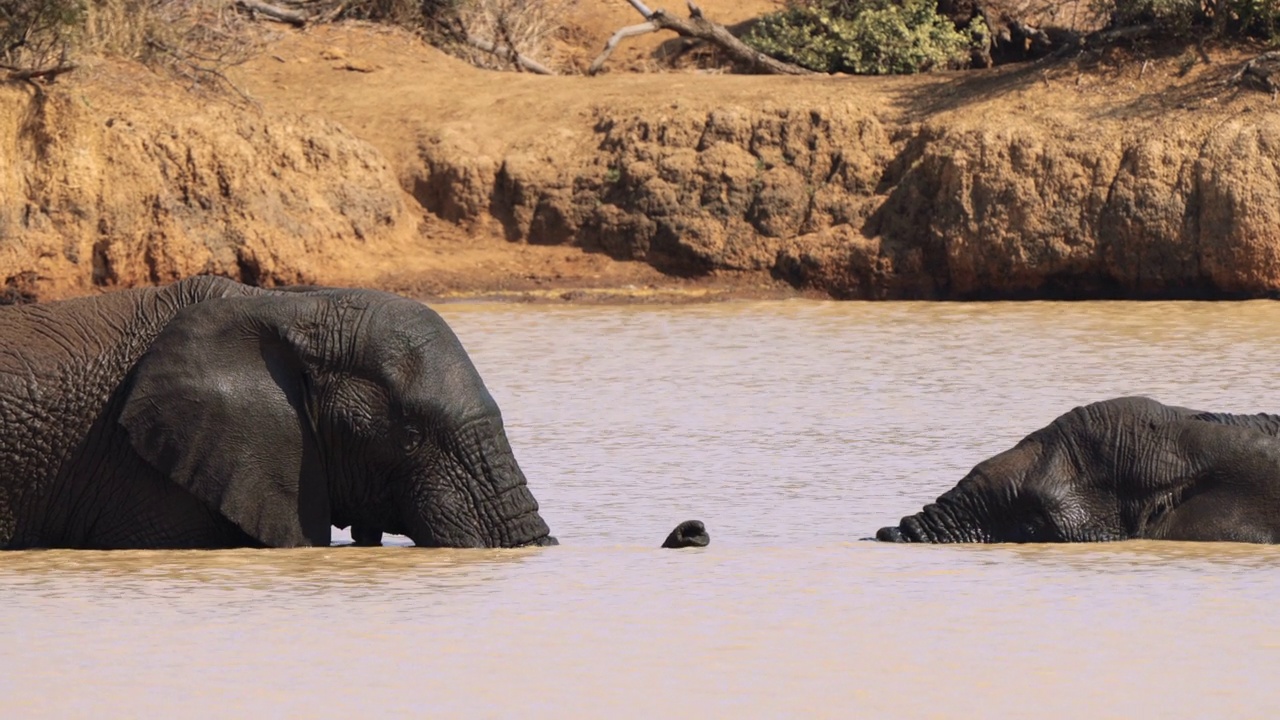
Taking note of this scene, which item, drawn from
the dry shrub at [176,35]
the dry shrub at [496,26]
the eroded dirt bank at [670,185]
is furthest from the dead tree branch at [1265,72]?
the dry shrub at [176,35]

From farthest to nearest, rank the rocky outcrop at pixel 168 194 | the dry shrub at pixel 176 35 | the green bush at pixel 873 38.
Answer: the green bush at pixel 873 38 < the dry shrub at pixel 176 35 < the rocky outcrop at pixel 168 194

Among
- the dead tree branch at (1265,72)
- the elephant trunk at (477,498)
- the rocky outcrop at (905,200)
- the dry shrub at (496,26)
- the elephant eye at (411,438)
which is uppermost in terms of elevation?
the dry shrub at (496,26)

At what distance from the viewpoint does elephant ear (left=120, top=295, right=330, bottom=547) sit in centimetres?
776

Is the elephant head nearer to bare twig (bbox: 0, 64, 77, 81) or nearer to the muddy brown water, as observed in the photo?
the muddy brown water

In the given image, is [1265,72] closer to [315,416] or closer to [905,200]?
[905,200]

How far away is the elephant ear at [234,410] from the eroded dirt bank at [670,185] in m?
12.8

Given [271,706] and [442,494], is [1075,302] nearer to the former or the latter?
[442,494]

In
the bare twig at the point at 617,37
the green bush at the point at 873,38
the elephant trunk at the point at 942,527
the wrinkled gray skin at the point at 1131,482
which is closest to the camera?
the wrinkled gray skin at the point at 1131,482

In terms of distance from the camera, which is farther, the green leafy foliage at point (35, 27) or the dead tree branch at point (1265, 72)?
the dead tree branch at point (1265, 72)

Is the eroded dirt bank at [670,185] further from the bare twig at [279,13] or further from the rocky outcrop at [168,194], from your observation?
the bare twig at [279,13]

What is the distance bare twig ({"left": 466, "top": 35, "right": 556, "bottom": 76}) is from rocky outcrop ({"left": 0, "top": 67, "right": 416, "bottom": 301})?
435cm

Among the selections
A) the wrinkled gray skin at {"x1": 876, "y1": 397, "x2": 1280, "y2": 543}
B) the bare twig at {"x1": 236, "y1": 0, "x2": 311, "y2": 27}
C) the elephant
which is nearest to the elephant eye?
the elephant

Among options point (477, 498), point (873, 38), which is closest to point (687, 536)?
point (477, 498)

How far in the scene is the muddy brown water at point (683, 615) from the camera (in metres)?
5.89
